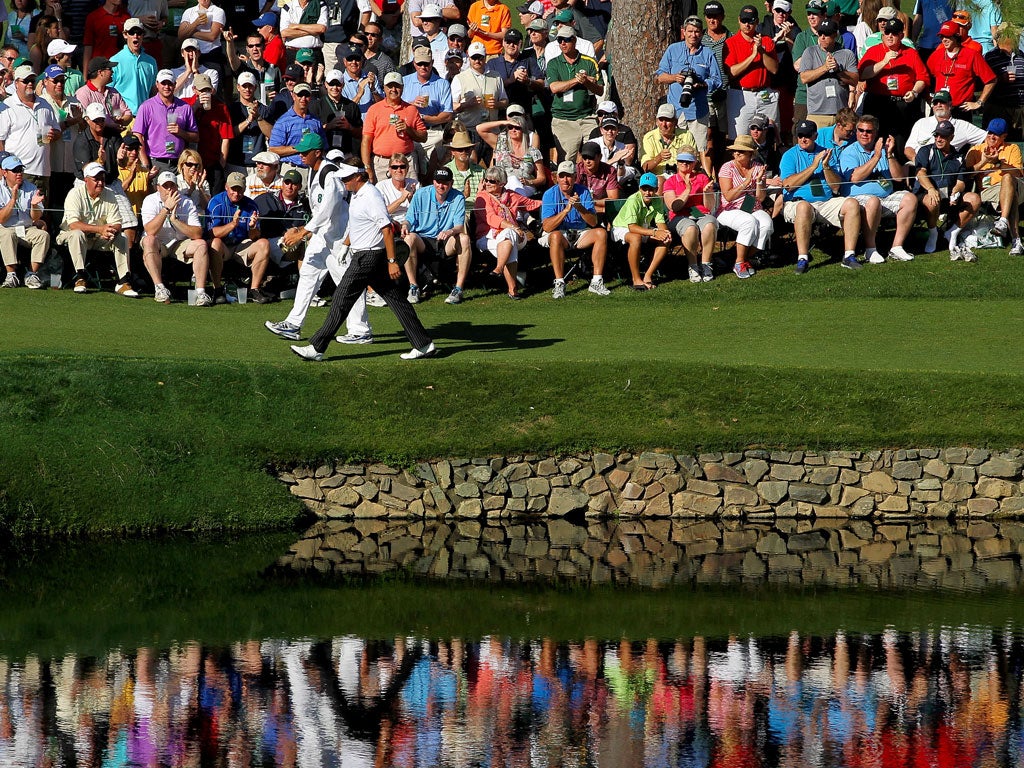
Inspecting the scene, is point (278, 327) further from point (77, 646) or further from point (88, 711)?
point (88, 711)

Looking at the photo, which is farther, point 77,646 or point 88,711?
point 77,646

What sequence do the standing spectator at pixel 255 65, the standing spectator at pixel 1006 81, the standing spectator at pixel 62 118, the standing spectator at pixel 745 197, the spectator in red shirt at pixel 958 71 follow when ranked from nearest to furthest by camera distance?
the standing spectator at pixel 62 118
the standing spectator at pixel 745 197
the standing spectator at pixel 255 65
the spectator in red shirt at pixel 958 71
the standing spectator at pixel 1006 81

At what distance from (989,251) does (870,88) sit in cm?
263

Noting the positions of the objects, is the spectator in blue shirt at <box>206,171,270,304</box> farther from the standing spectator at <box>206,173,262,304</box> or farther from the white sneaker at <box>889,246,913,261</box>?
the white sneaker at <box>889,246,913,261</box>

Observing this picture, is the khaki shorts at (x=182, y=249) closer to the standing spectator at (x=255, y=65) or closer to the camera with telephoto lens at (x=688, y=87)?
the standing spectator at (x=255, y=65)

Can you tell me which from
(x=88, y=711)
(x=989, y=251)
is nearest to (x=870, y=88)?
(x=989, y=251)

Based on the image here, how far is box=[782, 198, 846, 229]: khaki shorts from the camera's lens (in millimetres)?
17953

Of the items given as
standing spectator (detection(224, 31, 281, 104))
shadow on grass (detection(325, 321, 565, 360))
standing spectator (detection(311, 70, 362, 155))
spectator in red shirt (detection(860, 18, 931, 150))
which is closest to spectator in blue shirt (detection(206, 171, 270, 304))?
standing spectator (detection(311, 70, 362, 155))

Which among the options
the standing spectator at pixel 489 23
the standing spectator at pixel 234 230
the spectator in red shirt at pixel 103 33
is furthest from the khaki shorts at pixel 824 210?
the spectator in red shirt at pixel 103 33

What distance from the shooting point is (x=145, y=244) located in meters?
16.9

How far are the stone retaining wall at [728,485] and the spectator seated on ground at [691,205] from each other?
18.1ft

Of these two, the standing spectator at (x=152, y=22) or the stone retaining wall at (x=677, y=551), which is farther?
the standing spectator at (x=152, y=22)

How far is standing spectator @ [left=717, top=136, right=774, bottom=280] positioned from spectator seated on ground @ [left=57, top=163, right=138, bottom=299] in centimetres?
682

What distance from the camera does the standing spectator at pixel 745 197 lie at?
17.9 m
